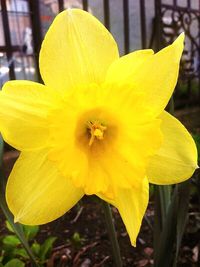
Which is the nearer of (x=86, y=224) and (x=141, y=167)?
(x=141, y=167)

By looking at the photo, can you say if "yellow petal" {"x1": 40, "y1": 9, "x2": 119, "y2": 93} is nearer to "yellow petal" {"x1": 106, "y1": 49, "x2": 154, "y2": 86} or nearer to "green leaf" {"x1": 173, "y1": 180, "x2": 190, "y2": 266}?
"yellow petal" {"x1": 106, "y1": 49, "x2": 154, "y2": 86}

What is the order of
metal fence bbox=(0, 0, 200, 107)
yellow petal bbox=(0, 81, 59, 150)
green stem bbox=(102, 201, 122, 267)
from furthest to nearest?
metal fence bbox=(0, 0, 200, 107) → green stem bbox=(102, 201, 122, 267) → yellow petal bbox=(0, 81, 59, 150)

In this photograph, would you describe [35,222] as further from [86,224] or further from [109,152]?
[86,224]

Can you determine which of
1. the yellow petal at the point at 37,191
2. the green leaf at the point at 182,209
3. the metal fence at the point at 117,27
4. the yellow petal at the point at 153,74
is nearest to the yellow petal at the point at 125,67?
the yellow petal at the point at 153,74

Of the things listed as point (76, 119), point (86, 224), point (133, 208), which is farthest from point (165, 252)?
point (86, 224)

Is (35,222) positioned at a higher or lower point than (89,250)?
higher

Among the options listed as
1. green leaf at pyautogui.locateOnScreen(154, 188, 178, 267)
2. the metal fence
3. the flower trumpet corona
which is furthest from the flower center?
the metal fence

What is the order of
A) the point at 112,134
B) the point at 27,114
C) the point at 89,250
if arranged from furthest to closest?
the point at 89,250
the point at 112,134
the point at 27,114

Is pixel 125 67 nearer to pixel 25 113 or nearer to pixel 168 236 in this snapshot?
pixel 25 113
